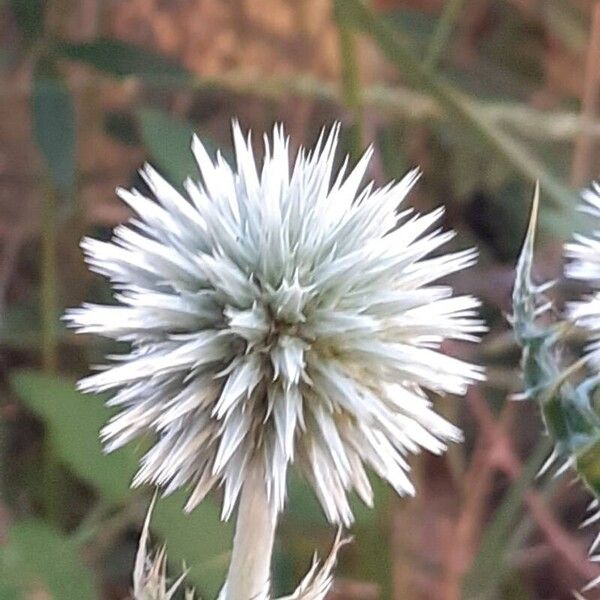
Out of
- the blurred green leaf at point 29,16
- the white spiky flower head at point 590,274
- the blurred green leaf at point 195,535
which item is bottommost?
the blurred green leaf at point 195,535

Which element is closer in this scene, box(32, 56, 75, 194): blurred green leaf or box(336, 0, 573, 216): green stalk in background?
box(336, 0, 573, 216): green stalk in background

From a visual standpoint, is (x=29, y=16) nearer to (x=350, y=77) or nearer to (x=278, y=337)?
(x=350, y=77)

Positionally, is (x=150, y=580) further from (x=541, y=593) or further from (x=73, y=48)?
(x=541, y=593)

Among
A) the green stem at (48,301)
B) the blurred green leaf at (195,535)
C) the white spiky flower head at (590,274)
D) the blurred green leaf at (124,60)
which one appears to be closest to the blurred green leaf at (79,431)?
the blurred green leaf at (195,535)

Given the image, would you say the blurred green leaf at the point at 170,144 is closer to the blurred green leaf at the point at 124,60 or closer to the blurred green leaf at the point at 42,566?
the blurred green leaf at the point at 124,60

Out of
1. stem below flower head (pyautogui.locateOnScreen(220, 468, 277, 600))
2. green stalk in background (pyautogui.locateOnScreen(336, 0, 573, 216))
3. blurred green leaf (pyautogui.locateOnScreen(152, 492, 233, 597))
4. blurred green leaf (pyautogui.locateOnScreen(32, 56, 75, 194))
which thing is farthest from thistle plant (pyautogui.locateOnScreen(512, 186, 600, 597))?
blurred green leaf (pyautogui.locateOnScreen(32, 56, 75, 194))

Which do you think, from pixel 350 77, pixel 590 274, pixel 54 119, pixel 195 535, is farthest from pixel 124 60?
pixel 590 274

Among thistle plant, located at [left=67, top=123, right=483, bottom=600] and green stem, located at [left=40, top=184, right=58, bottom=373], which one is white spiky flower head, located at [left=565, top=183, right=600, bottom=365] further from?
green stem, located at [left=40, top=184, right=58, bottom=373]
